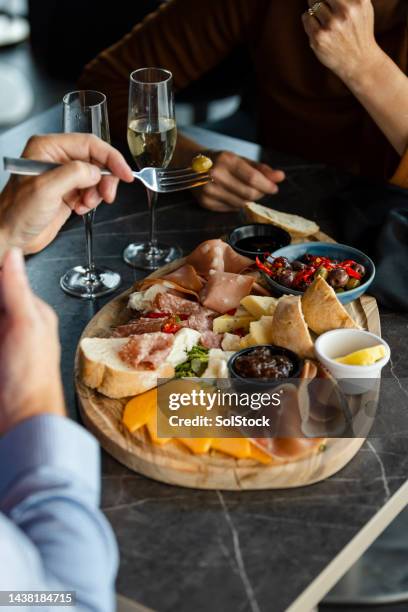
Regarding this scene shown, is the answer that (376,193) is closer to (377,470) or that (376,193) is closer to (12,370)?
(377,470)

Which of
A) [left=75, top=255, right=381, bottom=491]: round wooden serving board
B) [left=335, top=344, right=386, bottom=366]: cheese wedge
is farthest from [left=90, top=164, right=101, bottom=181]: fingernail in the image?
[left=335, top=344, right=386, bottom=366]: cheese wedge

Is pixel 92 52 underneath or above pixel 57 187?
→ underneath

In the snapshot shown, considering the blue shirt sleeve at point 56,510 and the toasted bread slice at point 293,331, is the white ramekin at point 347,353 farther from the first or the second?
the blue shirt sleeve at point 56,510

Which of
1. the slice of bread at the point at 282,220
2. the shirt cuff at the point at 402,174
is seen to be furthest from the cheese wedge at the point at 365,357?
the shirt cuff at the point at 402,174

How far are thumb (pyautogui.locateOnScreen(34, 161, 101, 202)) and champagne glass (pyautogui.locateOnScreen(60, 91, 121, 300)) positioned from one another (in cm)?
18

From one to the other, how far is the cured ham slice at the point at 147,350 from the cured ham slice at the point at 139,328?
0.17ft

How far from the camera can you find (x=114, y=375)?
1512mm

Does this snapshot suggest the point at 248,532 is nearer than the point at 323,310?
Yes

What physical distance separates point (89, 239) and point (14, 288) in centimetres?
86

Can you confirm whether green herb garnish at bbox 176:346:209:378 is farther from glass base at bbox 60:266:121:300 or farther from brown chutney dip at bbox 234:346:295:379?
glass base at bbox 60:266:121:300

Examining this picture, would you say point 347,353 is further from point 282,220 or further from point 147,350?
point 282,220

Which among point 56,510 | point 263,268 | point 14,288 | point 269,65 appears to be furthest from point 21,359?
point 269,65

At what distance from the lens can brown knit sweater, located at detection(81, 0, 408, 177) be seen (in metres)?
2.75

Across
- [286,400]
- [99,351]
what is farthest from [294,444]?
[99,351]
